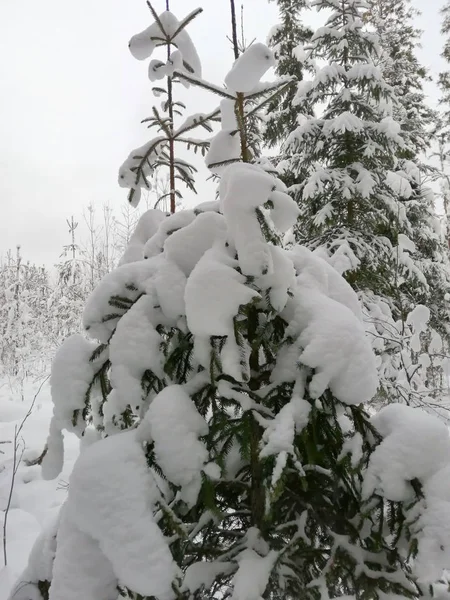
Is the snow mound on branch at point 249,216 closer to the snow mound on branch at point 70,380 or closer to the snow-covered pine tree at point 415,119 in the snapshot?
the snow mound on branch at point 70,380

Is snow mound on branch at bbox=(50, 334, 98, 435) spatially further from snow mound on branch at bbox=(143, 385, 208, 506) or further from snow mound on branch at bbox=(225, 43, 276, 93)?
snow mound on branch at bbox=(225, 43, 276, 93)

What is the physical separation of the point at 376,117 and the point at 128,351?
8.01 m

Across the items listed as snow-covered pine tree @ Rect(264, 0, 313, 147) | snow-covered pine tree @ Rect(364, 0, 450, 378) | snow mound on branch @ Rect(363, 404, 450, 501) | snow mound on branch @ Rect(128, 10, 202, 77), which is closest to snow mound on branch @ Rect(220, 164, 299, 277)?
snow mound on branch @ Rect(363, 404, 450, 501)

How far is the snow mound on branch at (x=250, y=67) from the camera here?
1427 millimetres

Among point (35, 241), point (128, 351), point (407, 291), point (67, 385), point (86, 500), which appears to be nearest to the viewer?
point (86, 500)

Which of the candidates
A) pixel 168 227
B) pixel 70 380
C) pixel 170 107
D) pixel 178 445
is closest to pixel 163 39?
pixel 170 107

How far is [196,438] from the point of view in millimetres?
1239

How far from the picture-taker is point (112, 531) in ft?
3.60

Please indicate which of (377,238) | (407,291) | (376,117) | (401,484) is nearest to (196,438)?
(401,484)

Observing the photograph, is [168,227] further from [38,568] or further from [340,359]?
[38,568]

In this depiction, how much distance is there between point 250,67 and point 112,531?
1.64 meters

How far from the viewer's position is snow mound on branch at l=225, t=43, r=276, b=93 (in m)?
1.43

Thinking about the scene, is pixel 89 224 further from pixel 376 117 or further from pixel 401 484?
pixel 401 484

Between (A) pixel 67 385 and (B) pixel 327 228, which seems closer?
(A) pixel 67 385
